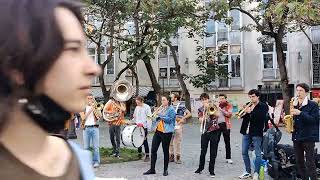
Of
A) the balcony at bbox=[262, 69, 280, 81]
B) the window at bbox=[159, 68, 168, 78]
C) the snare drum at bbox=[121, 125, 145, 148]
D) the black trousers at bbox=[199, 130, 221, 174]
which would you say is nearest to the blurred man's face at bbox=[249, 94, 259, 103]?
the black trousers at bbox=[199, 130, 221, 174]

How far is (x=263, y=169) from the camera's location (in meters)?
9.98

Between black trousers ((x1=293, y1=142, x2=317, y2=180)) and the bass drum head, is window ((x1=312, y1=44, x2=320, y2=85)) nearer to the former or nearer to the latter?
the bass drum head

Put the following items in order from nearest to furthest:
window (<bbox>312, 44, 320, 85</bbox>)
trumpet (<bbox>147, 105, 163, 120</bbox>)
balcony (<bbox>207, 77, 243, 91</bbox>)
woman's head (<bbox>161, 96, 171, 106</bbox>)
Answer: woman's head (<bbox>161, 96, 171, 106</bbox>) → trumpet (<bbox>147, 105, 163, 120</bbox>) → window (<bbox>312, 44, 320, 85</bbox>) → balcony (<bbox>207, 77, 243, 91</bbox>)

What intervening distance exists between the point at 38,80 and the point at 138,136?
11.8 metres

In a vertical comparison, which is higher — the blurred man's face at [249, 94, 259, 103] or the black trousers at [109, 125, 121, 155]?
the blurred man's face at [249, 94, 259, 103]

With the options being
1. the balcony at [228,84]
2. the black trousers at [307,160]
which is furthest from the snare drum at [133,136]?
the balcony at [228,84]

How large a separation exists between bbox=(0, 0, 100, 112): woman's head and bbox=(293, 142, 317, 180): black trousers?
7894 millimetres

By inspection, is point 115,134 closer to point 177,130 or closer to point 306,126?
point 177,130

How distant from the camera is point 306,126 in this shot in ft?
28.2

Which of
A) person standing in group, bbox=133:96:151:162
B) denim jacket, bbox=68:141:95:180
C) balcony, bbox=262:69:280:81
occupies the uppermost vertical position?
balcony, bbox=262:69:280:81

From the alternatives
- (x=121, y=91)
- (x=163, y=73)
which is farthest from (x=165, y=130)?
(x=163, y=73)

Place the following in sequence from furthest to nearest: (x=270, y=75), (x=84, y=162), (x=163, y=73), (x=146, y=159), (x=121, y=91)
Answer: (x=163, y=73), (x=270, y=75), (x=121, y=91), (x=146, y=159), (x=84, y=162)

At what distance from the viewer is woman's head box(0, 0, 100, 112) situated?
1.10 metres

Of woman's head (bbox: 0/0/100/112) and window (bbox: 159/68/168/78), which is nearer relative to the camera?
woman's head (bbox: 0/0/100/112)
